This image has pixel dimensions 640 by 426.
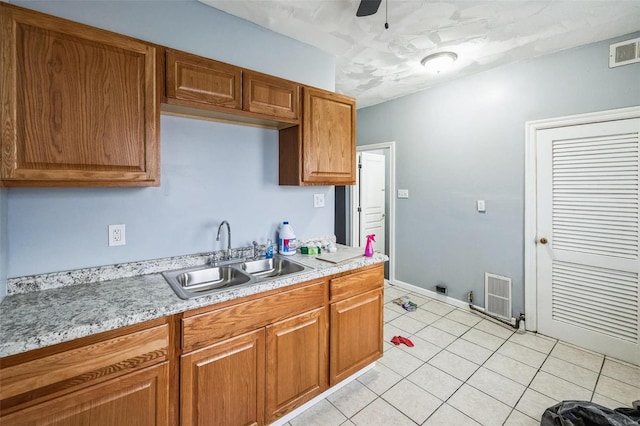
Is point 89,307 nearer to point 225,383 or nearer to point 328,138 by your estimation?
point 225,383

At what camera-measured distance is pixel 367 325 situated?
2.20m

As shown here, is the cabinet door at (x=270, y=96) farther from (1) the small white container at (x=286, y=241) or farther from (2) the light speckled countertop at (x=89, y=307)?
(2) the light speckled countertop at (x=89, y=307)

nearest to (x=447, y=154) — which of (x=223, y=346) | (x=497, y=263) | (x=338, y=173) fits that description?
(x=497, y=263)

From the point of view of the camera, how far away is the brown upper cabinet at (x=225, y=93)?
5.45ft

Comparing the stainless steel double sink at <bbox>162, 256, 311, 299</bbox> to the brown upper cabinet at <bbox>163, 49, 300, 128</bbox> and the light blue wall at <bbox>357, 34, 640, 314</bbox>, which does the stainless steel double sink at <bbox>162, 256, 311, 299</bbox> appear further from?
the light blue wall at <bbox>357, 34, 640, 314</bbox>

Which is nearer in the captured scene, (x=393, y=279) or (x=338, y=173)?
(x=338, y=173)

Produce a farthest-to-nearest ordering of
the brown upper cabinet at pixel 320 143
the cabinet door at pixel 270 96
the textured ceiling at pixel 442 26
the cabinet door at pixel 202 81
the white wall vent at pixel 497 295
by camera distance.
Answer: the white wall vent at pixel 497 295, the brown upper cabinet at pixel 320 143, the textured ceiling at pixel 442 26, the cabinet door at pixel 270 96, the cabinet door at pixel 202 81

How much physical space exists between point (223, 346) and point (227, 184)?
1.10 meters

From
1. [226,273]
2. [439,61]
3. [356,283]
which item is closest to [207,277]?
[226,273]

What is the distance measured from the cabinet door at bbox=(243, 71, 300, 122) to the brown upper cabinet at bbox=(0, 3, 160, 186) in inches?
20.6

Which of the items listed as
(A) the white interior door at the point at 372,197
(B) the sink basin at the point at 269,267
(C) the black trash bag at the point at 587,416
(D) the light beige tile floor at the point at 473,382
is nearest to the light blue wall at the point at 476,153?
(A) the white interior door at the point at 372,197

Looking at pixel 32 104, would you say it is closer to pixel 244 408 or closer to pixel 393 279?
pixel 244 408

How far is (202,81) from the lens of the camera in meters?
1.73

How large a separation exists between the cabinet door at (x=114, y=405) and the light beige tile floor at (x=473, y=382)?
0.92 meters
